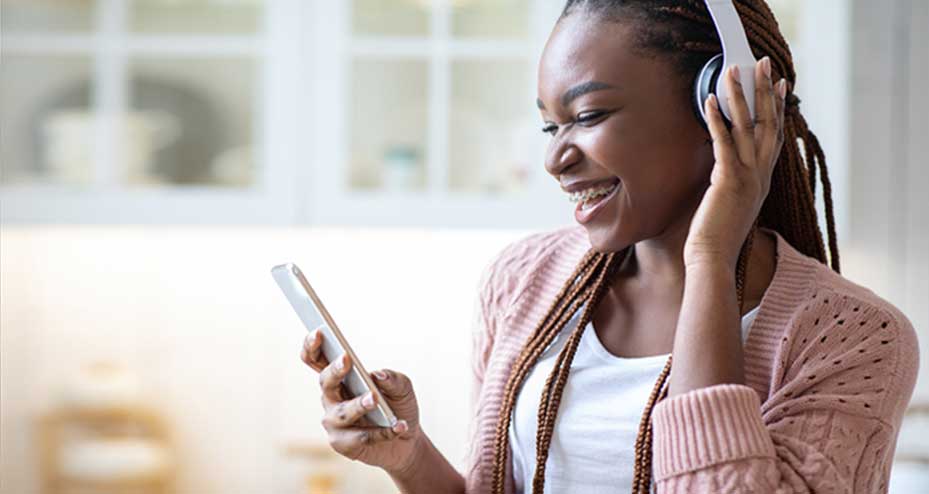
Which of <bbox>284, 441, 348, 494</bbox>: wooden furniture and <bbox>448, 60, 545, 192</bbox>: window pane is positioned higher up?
<bbox>448, 60, 545, 192</bbox>: window pane

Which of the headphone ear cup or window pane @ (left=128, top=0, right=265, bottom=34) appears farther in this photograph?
window pane @ (left=128, top=0, right=265, bottom=34)

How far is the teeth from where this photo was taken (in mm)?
1006

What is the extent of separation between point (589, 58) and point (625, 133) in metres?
0.07

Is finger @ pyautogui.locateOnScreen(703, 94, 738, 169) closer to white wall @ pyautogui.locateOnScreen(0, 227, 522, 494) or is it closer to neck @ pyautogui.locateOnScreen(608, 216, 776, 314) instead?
neck @ pyautogui.locateOnScreen(608, 216, 776, 314)

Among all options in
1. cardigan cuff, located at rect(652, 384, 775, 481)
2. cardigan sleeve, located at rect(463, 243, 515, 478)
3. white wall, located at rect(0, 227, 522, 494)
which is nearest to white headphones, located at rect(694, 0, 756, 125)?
cardigan cuff, located at rect(652, 384, 775, 481)

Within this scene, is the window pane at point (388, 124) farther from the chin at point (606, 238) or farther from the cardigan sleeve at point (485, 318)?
the chin at point (606, 238)

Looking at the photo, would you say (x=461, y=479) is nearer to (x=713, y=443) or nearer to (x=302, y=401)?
(x=713, y=443)

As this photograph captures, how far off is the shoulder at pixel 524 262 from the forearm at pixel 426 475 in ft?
0.52

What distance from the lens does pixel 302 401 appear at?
8.85 ft

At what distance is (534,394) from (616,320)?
0.10 meters

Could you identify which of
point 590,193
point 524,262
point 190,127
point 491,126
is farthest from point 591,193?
point 190,127

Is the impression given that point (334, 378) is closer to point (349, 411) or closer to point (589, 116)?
point (349, 411)

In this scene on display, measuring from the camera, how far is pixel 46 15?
2430 millimetres

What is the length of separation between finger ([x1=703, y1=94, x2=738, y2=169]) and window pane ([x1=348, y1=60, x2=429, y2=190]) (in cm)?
149
